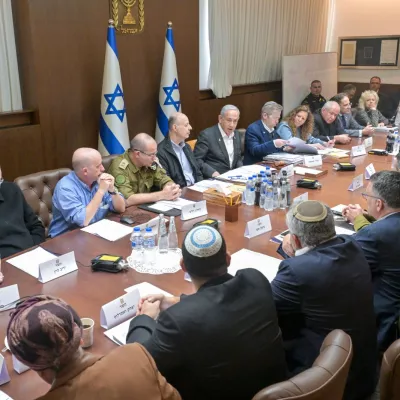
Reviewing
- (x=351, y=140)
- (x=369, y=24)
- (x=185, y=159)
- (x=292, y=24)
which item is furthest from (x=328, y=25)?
(x=185, y=159)

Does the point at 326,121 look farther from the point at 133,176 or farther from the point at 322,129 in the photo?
the point at 133,176

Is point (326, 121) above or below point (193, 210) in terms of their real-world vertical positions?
above

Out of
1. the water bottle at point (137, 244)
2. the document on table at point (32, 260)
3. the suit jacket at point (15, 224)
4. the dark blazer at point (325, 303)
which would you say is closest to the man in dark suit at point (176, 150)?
the suit jacket at point (15, 224)

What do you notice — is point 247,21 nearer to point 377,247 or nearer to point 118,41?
point 118,41

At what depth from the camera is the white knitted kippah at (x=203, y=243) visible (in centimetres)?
153

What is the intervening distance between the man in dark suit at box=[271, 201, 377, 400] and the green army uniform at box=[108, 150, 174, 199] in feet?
5.56

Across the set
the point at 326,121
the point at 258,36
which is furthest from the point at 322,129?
the point at 258,36

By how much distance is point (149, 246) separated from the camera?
237 cm

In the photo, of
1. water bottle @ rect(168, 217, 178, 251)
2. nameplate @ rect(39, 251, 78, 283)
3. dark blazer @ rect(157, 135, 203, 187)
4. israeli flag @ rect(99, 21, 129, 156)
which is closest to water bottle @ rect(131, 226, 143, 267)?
water bottle @ rect(168, 217, 178, 251)

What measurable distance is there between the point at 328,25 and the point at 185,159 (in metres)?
5.64

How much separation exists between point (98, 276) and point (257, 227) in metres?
0.94

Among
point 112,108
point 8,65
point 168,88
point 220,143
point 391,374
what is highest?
point 8,65

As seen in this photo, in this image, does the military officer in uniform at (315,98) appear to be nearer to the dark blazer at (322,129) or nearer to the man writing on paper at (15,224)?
the dark blazer at (322,129)

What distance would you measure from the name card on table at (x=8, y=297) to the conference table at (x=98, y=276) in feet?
0.11
